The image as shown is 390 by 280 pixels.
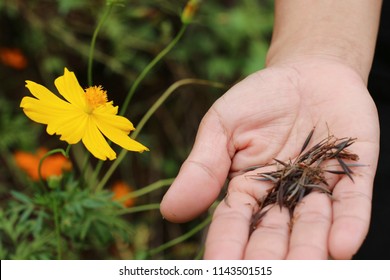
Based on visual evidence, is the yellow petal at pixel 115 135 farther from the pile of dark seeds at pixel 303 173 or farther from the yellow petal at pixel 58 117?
the pile of dark seeds at pixel 303 173

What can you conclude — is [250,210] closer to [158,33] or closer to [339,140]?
[339,140]

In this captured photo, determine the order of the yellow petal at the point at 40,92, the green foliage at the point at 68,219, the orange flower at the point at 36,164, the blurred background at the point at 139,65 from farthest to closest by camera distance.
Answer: the blurred background at the point at 139,65, the orange flower at the point at 36,164, the green foliage at the point at 68,219, the yellow petal at the point at 40,92

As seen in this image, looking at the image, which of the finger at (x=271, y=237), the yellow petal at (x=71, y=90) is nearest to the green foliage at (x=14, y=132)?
the yellow petal at (x=71, y=90)

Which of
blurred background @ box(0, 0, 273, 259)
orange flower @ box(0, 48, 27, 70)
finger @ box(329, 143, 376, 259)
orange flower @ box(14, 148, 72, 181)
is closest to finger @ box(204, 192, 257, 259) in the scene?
finger @ box(329, 143, 376, 259)

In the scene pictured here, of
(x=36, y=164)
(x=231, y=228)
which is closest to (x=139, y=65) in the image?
(x=36, y=164)

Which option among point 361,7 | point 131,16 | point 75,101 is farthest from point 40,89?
point 131,16

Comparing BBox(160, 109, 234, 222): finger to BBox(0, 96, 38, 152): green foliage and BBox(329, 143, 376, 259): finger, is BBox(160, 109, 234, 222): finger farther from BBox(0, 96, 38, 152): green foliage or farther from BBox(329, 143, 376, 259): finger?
BBox(0, 96, 38, 152): green foliage
